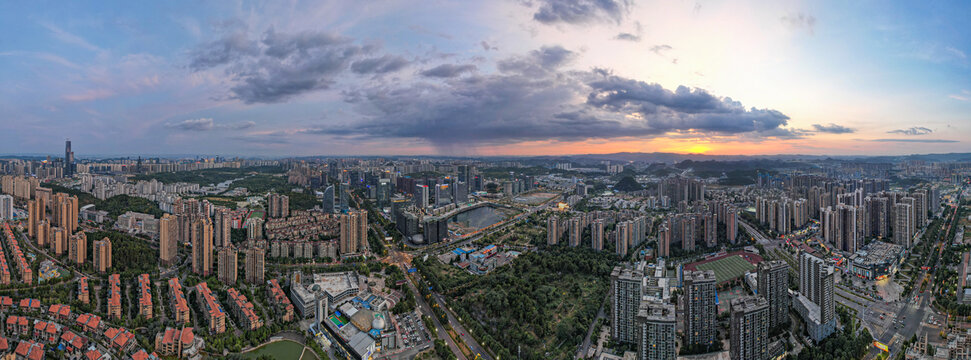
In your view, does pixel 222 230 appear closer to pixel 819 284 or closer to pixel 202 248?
pixel 202 248

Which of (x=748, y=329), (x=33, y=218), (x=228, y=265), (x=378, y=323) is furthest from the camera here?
(x=33, y=218)

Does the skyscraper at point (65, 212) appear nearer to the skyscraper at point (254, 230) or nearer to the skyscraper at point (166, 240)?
the skyscraper at point (166, 240)

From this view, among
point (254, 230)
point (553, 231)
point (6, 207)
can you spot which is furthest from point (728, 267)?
point (6, 207)

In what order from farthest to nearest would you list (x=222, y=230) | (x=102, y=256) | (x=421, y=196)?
(x=421, y=196)
(x=222, y=230)
(x=102, y=256)

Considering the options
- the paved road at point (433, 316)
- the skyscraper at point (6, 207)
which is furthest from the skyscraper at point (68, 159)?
the paved road at point (433, 316)

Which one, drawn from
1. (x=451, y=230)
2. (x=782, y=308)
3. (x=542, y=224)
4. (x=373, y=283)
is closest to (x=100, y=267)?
(x=373, y=283)

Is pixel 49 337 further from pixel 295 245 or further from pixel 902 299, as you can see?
pixel 902 299

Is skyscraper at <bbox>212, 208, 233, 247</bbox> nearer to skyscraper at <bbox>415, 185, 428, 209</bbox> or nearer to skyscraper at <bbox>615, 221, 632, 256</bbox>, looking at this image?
skyscraper at <bbox>415, 185, 428, 209</bbox>
